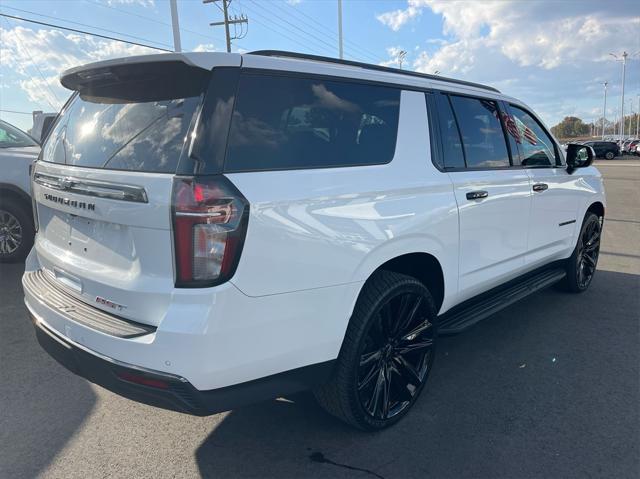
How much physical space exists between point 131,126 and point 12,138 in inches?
201

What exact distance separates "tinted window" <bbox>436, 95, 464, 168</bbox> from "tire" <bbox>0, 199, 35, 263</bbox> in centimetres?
508

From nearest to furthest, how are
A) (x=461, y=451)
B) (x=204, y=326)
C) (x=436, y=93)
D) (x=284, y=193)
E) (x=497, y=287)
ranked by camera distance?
1. (x=204, y=326)
2. (x=284, y=193)
3. (x=461, y=451)
4. (x=436, y=93)
5. (x=497, y=287)

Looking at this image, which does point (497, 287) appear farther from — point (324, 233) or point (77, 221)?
point (77, 221)

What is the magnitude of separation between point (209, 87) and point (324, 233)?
80cm

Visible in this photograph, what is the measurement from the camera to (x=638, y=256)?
6934 millimetres

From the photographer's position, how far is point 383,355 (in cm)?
284

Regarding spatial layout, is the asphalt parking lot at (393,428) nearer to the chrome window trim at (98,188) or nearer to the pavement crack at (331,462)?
the pavement crack at (331,462)

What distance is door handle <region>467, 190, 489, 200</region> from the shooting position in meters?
3.22

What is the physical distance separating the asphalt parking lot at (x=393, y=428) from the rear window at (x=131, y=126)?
152 cm

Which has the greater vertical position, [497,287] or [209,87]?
[209,87]

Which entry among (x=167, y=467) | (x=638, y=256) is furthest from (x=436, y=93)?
(x=638, y=256)

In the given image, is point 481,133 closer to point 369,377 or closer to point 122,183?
point 369,377

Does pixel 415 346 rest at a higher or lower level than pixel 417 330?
lower

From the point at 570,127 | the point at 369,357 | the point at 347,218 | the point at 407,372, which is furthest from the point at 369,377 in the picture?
the point at 570,127
